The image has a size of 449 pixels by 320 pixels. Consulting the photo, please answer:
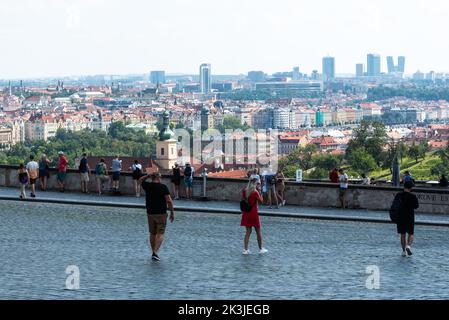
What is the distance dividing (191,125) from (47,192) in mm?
167820

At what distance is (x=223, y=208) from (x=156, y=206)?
6.68 meters

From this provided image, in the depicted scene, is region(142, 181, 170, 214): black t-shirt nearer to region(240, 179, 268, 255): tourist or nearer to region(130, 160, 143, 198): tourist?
region(240, 179, 268, 255): tourist

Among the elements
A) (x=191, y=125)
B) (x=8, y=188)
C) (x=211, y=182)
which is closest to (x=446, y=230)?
(x=211, y=182)

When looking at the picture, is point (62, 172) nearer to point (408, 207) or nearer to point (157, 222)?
point (157, 222)

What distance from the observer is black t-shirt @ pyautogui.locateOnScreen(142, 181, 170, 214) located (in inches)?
571

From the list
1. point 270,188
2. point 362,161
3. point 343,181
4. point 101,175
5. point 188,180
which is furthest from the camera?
point 362,161

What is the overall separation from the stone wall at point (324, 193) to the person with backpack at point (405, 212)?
580cm

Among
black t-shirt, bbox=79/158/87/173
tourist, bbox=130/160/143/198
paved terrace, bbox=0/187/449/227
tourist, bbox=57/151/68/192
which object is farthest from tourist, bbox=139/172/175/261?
tourist, bbox=57/151/68/192

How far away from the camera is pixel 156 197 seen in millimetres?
14578

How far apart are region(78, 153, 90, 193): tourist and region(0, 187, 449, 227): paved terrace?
0.21m

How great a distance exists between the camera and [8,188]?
81.6ft

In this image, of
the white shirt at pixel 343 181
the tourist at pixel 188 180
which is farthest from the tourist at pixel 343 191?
the tourist at pixel 188 180

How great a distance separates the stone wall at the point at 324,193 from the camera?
20.9 meters

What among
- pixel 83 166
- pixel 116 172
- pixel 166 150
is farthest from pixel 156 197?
pixel 166 150
